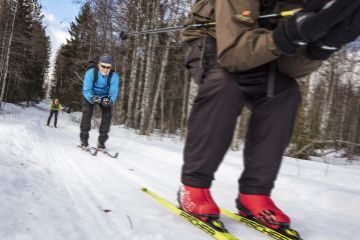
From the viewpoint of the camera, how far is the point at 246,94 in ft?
6.74

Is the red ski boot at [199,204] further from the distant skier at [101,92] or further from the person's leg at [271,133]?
the distant skier at [101,92]

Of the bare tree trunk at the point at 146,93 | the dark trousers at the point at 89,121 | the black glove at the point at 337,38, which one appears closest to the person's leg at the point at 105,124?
the dark trousers at the point at 89,121

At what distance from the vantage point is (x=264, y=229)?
194cm

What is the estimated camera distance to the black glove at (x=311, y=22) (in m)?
1.51

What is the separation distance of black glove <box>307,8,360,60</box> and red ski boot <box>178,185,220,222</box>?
3.04 feet

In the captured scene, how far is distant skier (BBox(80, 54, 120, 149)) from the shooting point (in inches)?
261

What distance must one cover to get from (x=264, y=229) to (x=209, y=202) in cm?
33

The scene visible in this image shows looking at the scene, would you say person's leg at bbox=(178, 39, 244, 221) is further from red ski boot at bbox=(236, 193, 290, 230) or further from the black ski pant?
red ski boot at bbox=(236, 193, 290, 230)

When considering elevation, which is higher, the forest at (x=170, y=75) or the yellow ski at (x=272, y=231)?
the forest at (x=170, y=75)

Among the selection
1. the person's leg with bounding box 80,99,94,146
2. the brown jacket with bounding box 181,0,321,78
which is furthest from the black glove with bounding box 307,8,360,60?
the person's leg with bounding box 80,99,94,146

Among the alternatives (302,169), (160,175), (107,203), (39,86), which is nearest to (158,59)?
(302,169)

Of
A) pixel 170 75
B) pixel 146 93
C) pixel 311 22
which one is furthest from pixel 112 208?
pixel 170 75

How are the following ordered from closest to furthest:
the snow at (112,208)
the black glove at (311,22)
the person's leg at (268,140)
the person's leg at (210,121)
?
the black glove at (311,22)
the snow at (112,208)
the person's leg at (210,121)
the person's leg at (268,140)

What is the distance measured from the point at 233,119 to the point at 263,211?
53cm
